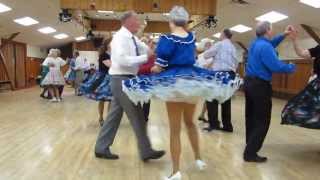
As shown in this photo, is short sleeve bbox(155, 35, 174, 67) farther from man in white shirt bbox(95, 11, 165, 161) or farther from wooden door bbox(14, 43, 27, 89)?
wooden door bbox(14, 43, 27, 89)

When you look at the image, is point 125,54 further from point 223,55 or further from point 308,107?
point 223,55

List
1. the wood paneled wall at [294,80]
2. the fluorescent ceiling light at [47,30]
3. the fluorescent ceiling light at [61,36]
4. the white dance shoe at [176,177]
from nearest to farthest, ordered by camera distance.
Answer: the white dance shoe at [176,177]
the wood paneled wall at [294,80]
the fluorescent ceiling light at [47,30]
the fluorescent ceiling light at [61,36]

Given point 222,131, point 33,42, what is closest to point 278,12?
point 222,131

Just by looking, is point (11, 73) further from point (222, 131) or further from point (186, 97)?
point (186, 97)

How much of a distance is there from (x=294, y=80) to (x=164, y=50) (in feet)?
34.9

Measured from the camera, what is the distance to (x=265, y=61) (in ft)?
12.7

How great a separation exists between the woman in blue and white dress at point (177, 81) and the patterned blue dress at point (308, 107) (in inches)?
45.1

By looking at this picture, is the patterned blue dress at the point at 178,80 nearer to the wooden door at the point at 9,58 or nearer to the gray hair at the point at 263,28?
the gray hair at the point at 263,28

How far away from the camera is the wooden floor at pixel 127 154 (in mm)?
3520

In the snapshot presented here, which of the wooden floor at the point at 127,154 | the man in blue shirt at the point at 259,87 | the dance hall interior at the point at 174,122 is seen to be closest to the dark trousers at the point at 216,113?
the dance hall interior at the point at 174,122

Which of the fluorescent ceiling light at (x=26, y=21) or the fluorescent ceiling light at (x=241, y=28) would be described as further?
the fluorescent ceiling light at (x=241, y=28)

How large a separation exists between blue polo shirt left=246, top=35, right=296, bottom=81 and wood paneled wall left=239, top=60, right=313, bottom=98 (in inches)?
318

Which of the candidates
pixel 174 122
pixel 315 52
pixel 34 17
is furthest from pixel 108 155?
pixel 34 17

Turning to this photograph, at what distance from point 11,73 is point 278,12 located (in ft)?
35.9
